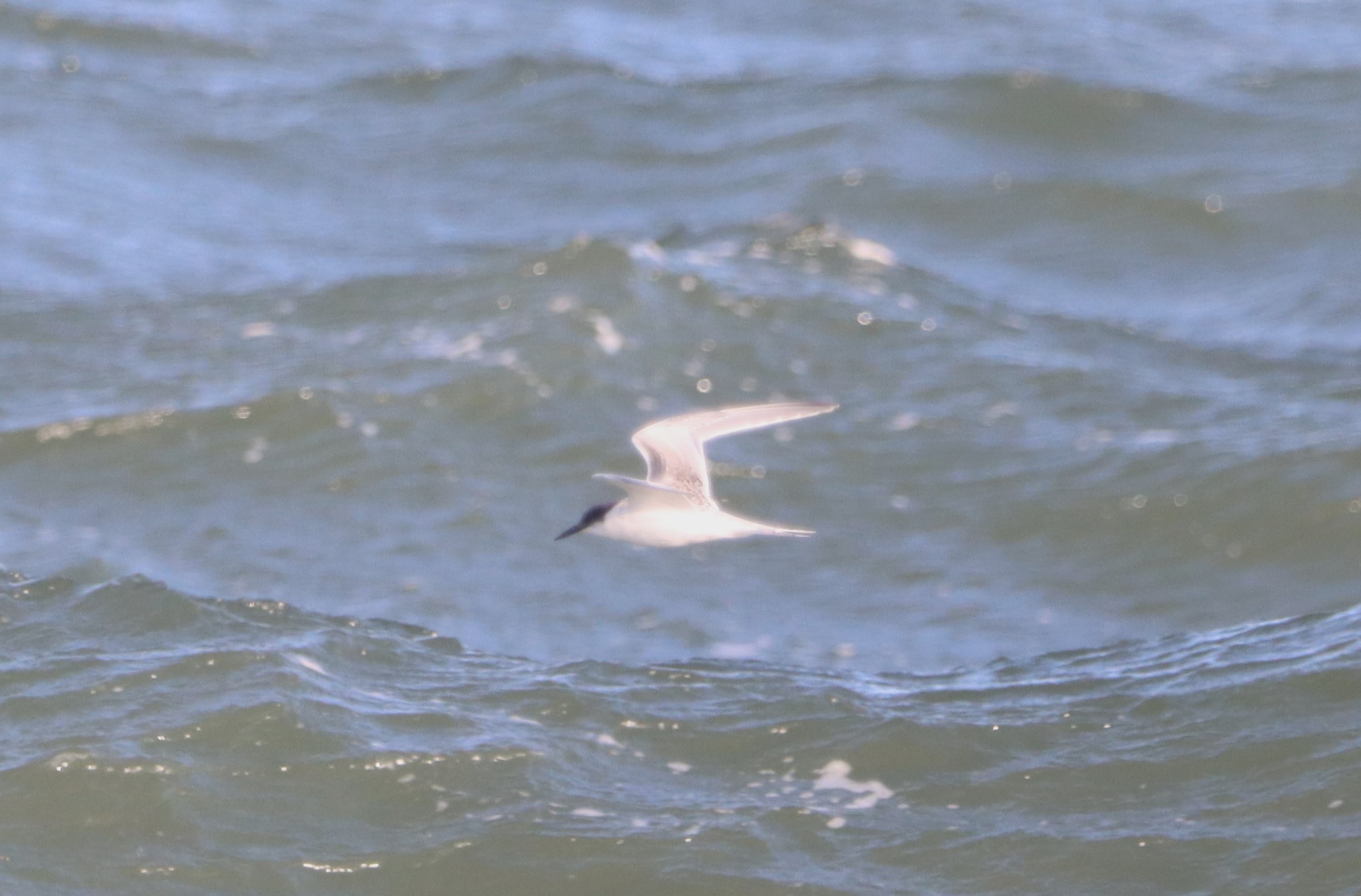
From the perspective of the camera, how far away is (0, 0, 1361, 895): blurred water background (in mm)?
5348

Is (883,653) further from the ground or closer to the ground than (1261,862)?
closer to the ground

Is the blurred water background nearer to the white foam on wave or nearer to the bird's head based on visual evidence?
the white foam on wave

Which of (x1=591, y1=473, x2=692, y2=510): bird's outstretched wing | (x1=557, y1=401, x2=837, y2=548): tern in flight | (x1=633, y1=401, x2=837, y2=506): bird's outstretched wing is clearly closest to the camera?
(x1=591, y1=473, x2=692, y2=510): bird's outstretched wing

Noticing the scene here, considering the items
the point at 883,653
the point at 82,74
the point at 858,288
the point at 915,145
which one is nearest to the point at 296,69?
the point at 82,74

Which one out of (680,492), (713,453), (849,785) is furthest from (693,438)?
(713,453)

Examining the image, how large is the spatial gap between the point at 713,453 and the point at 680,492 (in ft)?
12.0

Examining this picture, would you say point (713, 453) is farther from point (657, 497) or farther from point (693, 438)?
point (657, 497)

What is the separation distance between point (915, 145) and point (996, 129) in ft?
2.52

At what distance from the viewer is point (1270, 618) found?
23.7 ft

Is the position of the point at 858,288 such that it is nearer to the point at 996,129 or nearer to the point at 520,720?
the point at 996,129

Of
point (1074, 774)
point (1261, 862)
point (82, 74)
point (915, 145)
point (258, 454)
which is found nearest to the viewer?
point (1261, 862)

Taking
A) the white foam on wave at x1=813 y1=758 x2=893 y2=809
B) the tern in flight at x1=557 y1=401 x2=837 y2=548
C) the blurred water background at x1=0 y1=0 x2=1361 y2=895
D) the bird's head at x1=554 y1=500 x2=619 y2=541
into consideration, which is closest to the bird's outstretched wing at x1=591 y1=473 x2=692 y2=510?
the tern in flight at x1=557 y1=401 x2=837 y2=548

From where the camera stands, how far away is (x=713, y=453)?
29.4 ft

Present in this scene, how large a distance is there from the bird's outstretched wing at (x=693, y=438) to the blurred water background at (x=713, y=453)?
0.84 m
